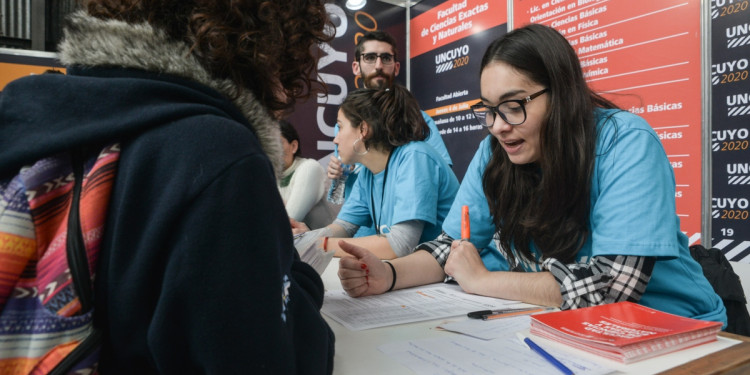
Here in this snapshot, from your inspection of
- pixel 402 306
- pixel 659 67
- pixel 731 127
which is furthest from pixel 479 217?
pixel 659 67

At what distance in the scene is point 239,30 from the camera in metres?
0.54

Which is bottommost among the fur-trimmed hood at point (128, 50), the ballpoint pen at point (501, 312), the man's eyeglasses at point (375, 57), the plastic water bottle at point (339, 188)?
the ballpoint pen at point (501, 312)

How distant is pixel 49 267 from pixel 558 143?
106cm

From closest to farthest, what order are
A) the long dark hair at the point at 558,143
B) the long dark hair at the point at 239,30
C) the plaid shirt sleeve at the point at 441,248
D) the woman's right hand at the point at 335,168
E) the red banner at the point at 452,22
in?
the long dark hair at the point at 239,30, the long dark hair at the point at 558,143, the plaid shirt sleeve at the point at 441,248, the woman's right hand at the point at 335,168, the red banner at the point at 452,22

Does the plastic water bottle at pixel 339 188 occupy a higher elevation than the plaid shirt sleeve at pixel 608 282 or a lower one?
higher

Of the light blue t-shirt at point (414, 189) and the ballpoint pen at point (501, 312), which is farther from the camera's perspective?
the light blue t-shirt at point (414, 189)

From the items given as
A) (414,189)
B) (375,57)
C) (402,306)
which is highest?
(375,57)

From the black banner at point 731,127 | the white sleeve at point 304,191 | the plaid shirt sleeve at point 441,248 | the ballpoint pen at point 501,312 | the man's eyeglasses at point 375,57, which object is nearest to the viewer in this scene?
the ballpoint pen at point 501,312

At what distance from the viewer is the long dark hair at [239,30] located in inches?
20.5

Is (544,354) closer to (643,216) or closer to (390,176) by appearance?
(643,216)

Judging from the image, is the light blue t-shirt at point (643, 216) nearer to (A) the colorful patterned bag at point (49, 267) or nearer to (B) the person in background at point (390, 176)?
(B) the person in background at point (390, 176)

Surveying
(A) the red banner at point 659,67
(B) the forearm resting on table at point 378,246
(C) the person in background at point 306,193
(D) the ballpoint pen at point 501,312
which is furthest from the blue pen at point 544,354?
(C) the person in background at point 306,193

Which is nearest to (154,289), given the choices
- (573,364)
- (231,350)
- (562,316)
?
(231,350)

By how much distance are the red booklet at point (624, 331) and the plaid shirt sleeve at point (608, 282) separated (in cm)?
9
